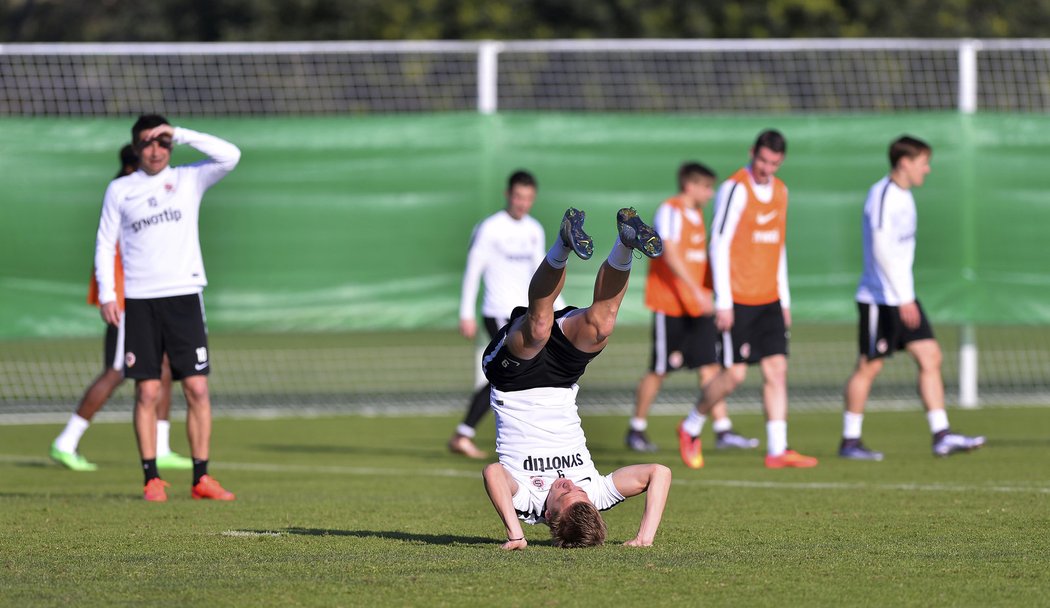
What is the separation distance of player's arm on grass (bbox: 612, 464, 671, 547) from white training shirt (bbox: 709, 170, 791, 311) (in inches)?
169

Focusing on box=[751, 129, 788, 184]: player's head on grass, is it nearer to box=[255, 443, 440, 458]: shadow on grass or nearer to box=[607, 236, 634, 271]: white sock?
box=[255, 443, 440, 458]: shadow on grass

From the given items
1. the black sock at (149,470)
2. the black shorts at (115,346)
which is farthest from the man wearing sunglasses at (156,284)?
the black shorts at (115,346)

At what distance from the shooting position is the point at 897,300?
1209 cm

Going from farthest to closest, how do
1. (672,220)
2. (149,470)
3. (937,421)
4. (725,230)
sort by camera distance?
(672,220) < (937,421) < (725,230) < (149,470)

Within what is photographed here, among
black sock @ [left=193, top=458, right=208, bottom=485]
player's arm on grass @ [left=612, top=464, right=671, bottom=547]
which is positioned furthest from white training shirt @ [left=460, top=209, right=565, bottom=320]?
player's arm on grass @ [left=612, top=464, right=671, bottom=547]

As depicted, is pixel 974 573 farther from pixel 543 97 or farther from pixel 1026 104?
pixel 543 97

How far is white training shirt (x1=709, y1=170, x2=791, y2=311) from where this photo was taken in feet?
38.2

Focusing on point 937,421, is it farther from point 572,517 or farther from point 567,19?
point 567,19

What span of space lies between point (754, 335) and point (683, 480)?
61.2 inches

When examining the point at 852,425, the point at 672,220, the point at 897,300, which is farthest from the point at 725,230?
the point at 852,425

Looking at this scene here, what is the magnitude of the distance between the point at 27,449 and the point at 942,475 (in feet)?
25.9

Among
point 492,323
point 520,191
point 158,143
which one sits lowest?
point 492,323

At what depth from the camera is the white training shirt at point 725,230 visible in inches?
459

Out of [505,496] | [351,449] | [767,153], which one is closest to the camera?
[505,496]
